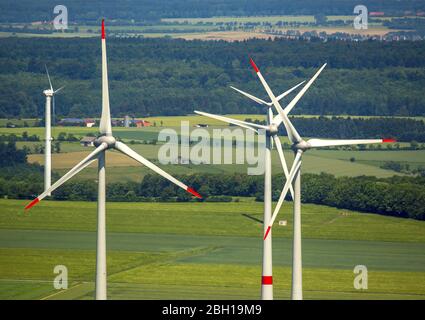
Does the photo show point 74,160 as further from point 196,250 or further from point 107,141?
point 107,141

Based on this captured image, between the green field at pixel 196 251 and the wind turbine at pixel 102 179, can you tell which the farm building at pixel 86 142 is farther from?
the wind turbine at pixel 102 179

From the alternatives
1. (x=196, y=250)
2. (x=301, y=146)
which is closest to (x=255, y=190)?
(x=196, y=250)

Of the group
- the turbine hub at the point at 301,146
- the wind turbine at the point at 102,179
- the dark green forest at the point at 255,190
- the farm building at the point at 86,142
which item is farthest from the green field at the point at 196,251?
the farm building at the point at 86,142

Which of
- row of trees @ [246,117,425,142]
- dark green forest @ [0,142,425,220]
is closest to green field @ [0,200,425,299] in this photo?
dark green forest @ [0,142,425,220]

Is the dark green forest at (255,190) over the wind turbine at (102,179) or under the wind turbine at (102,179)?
over

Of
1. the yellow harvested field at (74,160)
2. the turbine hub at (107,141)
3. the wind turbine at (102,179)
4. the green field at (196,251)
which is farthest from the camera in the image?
the yellow harvested field at (74,160)

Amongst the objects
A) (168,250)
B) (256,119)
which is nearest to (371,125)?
→ (256,119)

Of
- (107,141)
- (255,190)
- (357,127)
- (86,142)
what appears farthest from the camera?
(357,127)
